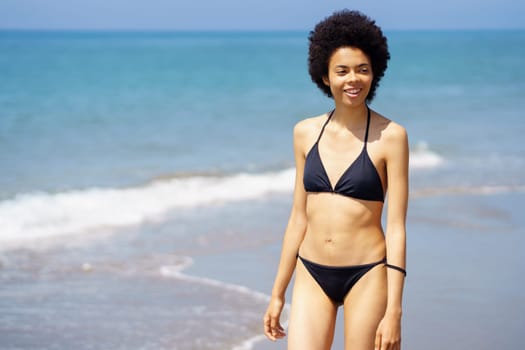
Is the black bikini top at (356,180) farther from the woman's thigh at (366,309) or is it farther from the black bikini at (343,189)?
the woman's thigh at (366,309)

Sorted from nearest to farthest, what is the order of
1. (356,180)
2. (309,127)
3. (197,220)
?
1. (356,180)
2. (309,127)
3. (197,220)

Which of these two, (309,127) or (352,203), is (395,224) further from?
(309,127)

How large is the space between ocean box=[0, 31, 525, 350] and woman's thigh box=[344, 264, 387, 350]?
2.57 metres

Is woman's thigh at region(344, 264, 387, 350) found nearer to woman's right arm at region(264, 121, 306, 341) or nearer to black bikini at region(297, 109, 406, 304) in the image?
black bikini at region(297, 109, 406, 304)

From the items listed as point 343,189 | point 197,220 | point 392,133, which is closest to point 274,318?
point 343,189

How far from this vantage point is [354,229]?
3549mm

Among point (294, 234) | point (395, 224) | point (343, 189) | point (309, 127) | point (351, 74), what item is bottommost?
point (294, 234)

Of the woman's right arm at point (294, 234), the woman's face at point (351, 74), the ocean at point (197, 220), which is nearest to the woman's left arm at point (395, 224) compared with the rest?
the woman's face at point (351, 74)

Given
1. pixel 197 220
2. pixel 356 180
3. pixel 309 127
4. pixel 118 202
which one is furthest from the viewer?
pixel 118 202

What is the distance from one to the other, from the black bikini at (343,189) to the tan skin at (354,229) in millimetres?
21

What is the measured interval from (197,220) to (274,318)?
22.4 ft

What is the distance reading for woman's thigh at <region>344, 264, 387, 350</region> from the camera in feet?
11.4

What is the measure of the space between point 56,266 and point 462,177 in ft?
24.2

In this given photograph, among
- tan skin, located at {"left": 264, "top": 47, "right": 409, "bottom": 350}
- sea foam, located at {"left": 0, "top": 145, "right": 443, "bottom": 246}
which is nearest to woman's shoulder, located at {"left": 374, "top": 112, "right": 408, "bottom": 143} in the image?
tan skin, located at {"left": 264, "top": 47, "right": 409, "bottom": 350}
